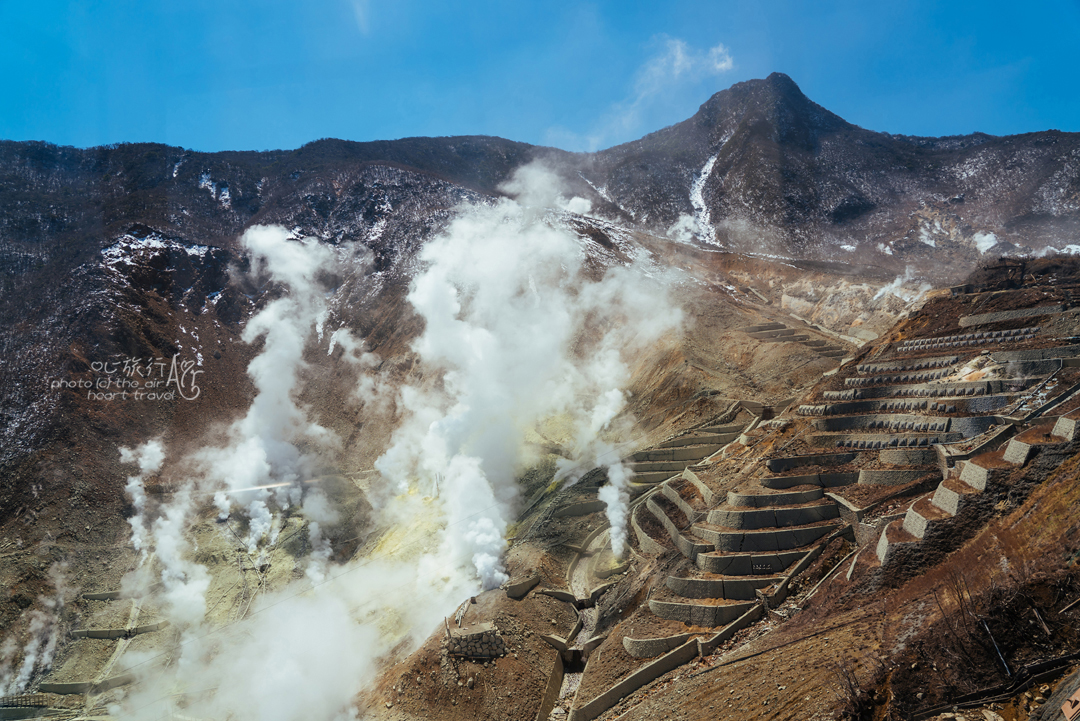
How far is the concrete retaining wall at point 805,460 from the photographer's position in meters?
25.5

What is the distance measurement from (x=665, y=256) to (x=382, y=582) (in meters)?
57.3

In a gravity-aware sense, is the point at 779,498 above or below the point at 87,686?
above

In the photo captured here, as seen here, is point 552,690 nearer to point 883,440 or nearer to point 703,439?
point 883,440

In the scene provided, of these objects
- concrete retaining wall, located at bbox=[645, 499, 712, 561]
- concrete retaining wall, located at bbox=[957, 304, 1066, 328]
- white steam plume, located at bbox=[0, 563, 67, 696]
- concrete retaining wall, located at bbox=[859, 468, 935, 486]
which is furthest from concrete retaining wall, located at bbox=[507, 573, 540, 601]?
concrete retaining wall, located at bbox=[957, 304, 1066, 328]

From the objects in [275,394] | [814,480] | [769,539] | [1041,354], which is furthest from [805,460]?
[275,394]

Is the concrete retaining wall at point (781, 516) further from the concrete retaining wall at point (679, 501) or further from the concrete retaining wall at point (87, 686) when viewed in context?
the concrete retaining wall at point (87, 686)

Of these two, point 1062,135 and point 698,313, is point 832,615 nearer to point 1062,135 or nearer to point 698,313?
point 698,313

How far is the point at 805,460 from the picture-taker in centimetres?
2644

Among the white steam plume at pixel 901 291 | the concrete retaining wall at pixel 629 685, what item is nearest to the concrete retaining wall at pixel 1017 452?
the concrete retaining wall at pixel 629 685

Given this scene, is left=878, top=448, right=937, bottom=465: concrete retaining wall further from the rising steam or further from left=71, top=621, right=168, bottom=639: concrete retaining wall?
left=71, top=621, right=168, bottom=639: concrete retaining wall

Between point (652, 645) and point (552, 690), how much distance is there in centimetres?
504

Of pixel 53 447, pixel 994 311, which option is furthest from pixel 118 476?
pixel 994 311

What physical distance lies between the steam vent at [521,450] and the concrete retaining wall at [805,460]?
142mm

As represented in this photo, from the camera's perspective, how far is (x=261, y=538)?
41000 millimetres
